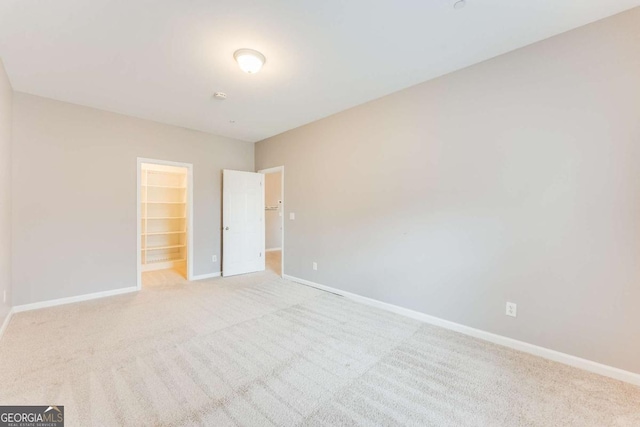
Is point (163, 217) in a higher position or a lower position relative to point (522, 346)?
higher

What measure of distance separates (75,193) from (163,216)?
225 cm

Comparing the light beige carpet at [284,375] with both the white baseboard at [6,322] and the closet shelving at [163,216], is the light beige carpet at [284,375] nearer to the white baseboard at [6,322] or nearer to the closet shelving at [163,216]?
the white baseboard at [6,322]

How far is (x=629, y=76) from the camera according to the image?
1920mm

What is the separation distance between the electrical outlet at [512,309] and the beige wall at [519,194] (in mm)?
41

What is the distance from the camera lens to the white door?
16.3ft

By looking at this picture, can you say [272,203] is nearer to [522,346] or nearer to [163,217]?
[163,217]

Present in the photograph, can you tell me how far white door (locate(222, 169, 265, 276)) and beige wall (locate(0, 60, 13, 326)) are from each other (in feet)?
8.59

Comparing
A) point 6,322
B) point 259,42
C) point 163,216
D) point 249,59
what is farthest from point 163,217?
point 259,42

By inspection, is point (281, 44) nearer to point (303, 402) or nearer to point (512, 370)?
point (303, 402)

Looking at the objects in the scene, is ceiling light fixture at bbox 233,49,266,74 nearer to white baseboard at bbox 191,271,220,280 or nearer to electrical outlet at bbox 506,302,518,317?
electrical outlet at bbox 506,302,518,317

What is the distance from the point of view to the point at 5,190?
2.82m

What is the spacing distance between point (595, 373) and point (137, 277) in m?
5.37

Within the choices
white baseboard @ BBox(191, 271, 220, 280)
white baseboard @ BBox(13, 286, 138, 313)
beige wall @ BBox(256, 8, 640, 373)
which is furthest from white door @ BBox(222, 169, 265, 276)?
beige wall @ BBox(256, 8, 640, 373)

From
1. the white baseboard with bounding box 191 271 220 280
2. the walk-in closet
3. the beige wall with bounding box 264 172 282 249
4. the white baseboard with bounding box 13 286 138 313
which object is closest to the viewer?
the white baseboard with bounding box 13 286 138 313
